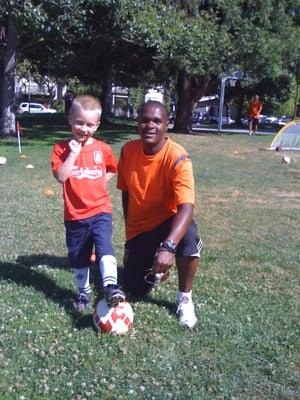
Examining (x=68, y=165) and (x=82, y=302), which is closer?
(x=68, y=165)

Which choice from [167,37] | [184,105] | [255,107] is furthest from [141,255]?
[184,105]

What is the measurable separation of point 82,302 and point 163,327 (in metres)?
0.68

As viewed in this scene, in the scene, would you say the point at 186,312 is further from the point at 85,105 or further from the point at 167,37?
the point at 167,37

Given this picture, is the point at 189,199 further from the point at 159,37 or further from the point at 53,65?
the point at 53,65

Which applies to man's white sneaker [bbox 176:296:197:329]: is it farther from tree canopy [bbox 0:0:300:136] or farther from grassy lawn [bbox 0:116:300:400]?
tree canopy [bbox 0:0:300:136]

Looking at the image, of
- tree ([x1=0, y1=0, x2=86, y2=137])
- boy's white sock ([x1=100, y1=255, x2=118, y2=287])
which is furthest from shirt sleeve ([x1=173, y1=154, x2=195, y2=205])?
tree ([x1=0, y1=0, x2=86, y2=137])

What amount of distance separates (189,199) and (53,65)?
21790 mm

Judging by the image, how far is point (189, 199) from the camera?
13.6 feet

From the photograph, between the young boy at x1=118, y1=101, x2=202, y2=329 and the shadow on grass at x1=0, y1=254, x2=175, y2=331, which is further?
the shadow on grass at x1=0, y1=254, x2=175, y2=331

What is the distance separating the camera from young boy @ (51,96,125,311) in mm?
4398

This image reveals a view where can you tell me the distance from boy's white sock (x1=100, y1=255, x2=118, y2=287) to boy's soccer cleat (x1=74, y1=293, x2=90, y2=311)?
328 mm

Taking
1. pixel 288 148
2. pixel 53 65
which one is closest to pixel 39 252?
pixel 288 148

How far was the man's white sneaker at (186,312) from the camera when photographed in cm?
433

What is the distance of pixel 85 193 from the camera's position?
454cm
